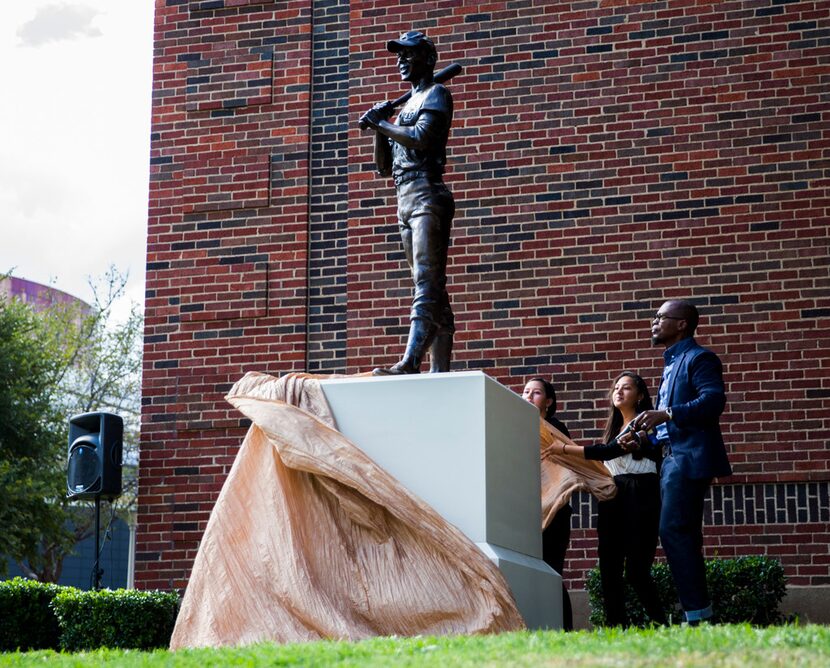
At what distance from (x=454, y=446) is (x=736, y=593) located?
279cm

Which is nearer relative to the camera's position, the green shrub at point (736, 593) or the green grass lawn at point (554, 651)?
the green grass lawn at point (554, 651)

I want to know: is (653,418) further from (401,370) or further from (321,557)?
(321,557)

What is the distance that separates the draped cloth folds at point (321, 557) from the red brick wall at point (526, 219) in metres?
3.54

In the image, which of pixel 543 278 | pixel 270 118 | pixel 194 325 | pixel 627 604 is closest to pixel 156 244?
pixel 194 325

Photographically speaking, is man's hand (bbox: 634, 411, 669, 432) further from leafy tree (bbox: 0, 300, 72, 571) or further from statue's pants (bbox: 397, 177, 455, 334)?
leafy tree (bbox: 0, 300, 72, 571)

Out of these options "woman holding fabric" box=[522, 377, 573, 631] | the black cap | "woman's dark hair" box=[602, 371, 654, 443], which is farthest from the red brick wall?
the black cap

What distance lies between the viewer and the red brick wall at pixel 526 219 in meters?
9.47

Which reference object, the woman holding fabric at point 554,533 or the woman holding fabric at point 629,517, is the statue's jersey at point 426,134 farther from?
the woman holding fabric at point 629,517

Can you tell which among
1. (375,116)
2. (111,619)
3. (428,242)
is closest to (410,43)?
(375,116)

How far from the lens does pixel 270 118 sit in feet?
35.4

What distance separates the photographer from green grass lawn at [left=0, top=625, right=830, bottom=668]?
4.19 metres

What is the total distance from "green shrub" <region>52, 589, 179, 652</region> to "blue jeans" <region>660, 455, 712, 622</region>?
12.9 ft

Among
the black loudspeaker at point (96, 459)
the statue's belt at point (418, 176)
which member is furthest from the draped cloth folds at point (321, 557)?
the black loudspeaker at point (96, 459)

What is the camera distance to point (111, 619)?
8.34m
